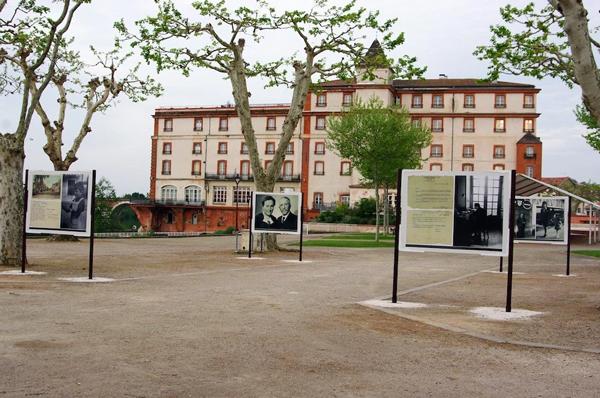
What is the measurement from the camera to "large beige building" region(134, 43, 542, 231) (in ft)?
265

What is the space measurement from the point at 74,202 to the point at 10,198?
221 centimetres

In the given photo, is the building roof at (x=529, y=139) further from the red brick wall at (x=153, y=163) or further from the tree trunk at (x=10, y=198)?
the tree trunk at (x=10, y=198)

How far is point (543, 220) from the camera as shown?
2317 centimetres

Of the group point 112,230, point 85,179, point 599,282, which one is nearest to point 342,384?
point 85,179

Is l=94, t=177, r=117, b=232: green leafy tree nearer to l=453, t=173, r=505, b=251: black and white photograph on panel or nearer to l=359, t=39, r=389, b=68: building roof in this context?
l=359, t=39, r=389, b=68: building roof

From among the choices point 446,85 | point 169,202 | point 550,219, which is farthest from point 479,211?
point 169,202

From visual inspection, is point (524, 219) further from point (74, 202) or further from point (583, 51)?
point (74, 202)

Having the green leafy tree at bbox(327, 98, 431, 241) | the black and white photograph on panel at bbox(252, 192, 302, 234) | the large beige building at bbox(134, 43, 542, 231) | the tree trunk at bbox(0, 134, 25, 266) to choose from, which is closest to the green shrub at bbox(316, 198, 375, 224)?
the large beige building at bbox(134, 43, 542, 231)

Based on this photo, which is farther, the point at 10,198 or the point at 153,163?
the point at 153,163

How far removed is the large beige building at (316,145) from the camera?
80812mm

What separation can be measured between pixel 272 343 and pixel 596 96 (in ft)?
22.3

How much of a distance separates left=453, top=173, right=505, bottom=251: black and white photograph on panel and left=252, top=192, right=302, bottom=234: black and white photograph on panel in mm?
12279

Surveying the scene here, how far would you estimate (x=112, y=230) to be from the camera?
57.8 m

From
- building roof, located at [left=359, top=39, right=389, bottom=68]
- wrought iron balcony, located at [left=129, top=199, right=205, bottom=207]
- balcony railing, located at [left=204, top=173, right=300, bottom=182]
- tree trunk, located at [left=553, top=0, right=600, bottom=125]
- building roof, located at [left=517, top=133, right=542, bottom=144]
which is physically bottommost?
wrought iron balcony, located at [left=129, top=199, right=205, bottom=207]
